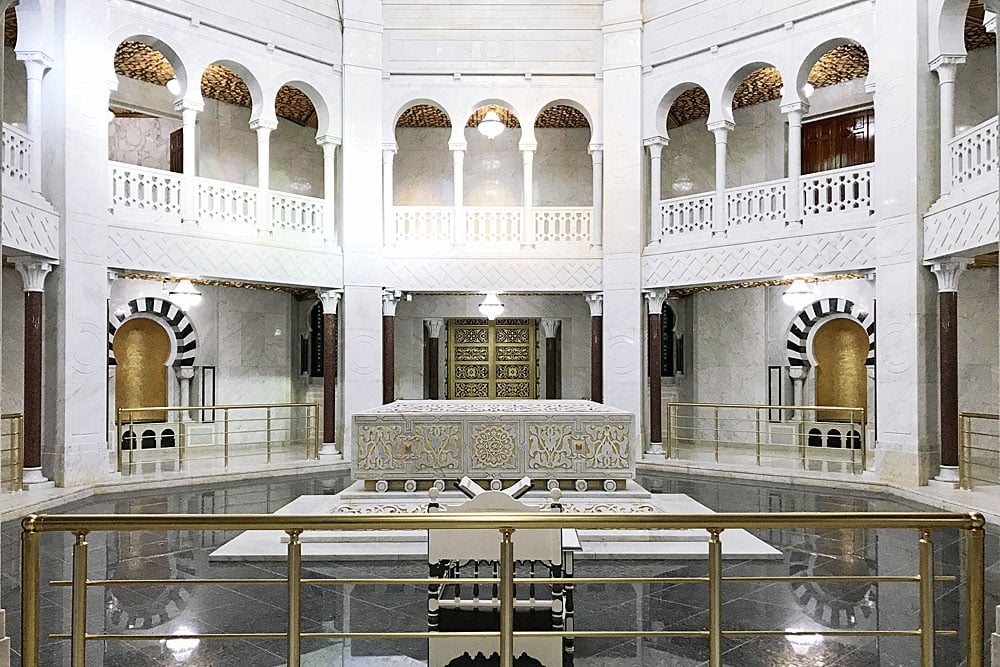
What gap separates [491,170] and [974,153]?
8.82 m

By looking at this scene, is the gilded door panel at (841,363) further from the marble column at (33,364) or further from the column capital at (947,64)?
the marble column at (33,364)

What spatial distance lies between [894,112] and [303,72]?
848cm

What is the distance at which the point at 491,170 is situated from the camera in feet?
51.1

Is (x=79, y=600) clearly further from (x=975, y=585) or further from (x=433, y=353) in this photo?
(x=433, y=353)

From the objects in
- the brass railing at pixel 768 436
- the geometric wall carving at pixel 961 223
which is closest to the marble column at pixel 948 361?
the geometric wall carving at pixel 961 223

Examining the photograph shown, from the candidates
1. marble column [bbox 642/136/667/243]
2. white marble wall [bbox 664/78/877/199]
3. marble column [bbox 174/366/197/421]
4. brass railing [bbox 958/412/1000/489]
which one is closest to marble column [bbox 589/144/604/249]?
marble column [bbox 642/136/667/243]

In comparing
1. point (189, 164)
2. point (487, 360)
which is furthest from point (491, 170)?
point (189, 164)

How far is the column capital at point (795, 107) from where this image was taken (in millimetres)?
11195

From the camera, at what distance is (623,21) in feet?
41.5

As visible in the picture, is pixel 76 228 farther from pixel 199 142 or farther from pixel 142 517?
pixel 142 517

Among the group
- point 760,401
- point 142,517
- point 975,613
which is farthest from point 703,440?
point 142,517

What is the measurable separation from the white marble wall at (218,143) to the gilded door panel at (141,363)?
285cm

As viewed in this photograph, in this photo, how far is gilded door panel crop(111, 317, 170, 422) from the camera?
13.4 m

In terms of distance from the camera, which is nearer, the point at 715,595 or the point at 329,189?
the point at 715,595
